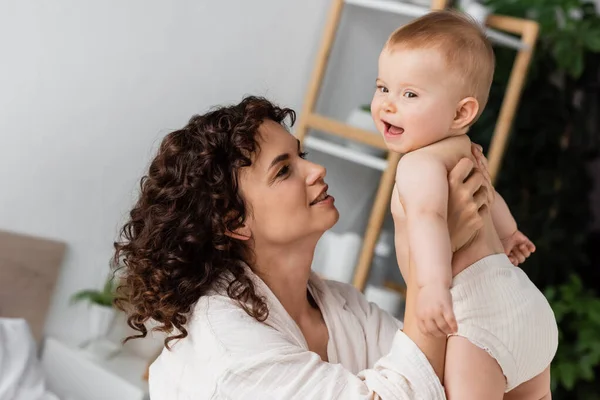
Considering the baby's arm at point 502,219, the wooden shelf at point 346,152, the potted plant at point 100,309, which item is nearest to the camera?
the baby's arm at point 502,219

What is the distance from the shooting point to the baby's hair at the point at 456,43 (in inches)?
49.3

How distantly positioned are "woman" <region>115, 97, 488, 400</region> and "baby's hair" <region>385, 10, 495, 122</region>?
6.2 inches

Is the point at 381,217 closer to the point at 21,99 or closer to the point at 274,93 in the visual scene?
the point at 274,93

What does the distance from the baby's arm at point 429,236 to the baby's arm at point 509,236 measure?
32cm

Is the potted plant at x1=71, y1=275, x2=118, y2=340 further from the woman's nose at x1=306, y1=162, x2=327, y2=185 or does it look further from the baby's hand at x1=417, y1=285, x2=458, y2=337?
the baby's hand at x1=417, y1=285, x2=458, y2=337

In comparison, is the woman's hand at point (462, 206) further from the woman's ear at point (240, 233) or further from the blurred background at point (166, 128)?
the blurred background at point (166, 128)

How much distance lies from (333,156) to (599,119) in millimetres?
1239

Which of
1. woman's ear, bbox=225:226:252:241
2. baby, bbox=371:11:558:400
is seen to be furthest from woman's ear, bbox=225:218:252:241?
baby, bbox=371:11:558:400

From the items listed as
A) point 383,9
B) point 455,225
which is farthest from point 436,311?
point 383,9

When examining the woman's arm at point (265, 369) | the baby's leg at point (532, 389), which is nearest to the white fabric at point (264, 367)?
the woman's arm at point (265, 369)

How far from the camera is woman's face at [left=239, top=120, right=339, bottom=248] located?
148 cm

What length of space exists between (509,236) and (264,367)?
1.71 feet

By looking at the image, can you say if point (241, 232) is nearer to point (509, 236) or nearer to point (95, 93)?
point (509, 236)

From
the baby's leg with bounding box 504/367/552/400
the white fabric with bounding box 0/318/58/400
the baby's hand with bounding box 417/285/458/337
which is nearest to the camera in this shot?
the baby's hand with bounding box 417/285/458/337
